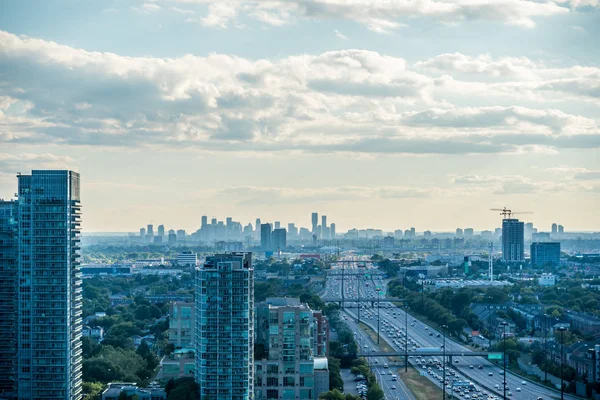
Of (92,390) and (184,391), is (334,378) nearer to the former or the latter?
(184,391)

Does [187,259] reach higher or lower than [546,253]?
lower

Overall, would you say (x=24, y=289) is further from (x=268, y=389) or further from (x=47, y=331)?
(x=268, y=389)

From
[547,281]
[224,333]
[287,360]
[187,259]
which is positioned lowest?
[547,281]

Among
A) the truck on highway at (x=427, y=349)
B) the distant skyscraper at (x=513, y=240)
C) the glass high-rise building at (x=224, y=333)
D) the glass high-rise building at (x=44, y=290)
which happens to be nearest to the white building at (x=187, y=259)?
the distant skyscraper at (x=513, y=240)

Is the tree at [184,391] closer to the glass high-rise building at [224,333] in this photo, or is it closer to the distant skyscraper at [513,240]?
the glass high-rise building at [224,333]

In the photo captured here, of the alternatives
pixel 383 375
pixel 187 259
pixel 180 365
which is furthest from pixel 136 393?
pixel 187 259

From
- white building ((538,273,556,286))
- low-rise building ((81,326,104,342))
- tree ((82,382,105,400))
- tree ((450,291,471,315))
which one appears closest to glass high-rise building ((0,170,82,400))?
tree ((82,382,105,400))
